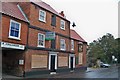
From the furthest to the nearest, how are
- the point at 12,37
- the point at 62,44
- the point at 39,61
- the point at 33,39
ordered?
1. the point at 62,44
2. the point at 39,61
3. the point at 33,39
4. the point at 12,37

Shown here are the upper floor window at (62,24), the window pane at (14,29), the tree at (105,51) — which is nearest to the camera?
the window pane at (14,29)

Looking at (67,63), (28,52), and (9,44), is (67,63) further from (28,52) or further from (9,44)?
(9,44)

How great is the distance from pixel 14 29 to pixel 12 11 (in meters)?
2.08

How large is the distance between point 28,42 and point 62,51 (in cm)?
857

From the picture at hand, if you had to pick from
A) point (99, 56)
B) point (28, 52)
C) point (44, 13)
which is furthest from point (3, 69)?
point (99, 56)

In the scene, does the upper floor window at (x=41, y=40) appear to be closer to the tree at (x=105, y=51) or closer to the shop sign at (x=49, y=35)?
the shop sign at (x=49, y=35)

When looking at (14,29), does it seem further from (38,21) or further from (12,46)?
(38,21)

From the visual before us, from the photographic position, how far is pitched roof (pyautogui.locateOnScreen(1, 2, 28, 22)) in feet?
68.9

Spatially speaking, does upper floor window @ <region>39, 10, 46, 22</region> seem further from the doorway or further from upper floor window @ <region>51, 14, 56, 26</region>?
the doorway

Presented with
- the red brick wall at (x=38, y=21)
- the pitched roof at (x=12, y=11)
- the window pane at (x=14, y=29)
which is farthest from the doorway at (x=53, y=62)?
the window pane at (x=14, y=29)

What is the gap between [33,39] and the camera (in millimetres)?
24734

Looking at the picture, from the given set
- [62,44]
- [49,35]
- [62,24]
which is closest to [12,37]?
[49,35]

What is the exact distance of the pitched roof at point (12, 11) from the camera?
68.9ft

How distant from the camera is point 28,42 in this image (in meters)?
23.8
